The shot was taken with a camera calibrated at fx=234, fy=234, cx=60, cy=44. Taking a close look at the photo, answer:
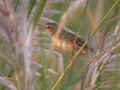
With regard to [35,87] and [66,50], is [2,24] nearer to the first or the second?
[35,87]

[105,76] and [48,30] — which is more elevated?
[48,30]

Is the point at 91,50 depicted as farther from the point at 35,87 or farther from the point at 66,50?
the point at 35,87

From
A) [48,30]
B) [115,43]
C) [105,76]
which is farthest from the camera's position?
[48,30]

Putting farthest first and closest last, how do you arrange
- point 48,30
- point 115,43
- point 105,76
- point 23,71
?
point 48,30
point 105,76
point 115,43
point 23,71

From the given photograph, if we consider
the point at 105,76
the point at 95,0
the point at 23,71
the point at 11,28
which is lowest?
the point at 105,76

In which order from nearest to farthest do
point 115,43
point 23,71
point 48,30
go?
point 23,71 → point 115,43 → point 48,30

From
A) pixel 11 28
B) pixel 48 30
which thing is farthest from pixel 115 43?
pixel 48 30

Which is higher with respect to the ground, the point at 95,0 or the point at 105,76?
the point at 95,0

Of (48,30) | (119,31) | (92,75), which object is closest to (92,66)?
(92,75)

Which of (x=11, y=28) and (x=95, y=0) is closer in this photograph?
(x=11, y=28)
